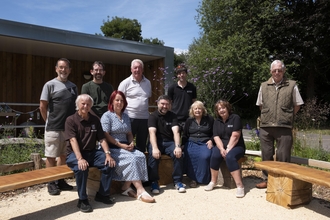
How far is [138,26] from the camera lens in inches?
1375

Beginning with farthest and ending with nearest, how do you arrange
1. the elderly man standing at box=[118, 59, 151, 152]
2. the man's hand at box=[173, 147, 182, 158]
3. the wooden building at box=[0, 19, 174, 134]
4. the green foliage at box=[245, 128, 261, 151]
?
the wooden building at box=[0, 19, 174, 134], the green foliage at box=[245, 128, 261, 151], the elderly man standing at box=[118, 59, 151, 152], the man's hand at box=[173, 147, 182, 158]

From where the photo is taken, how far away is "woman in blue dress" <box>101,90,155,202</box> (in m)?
3.81

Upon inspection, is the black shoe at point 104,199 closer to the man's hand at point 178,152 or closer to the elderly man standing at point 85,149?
the elderly man standing at point 85,149

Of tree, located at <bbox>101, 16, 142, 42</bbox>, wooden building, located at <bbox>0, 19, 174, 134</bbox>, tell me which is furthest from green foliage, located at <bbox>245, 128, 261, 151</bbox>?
tree, located at <bbox>101, 16, 142, 42</bbox>

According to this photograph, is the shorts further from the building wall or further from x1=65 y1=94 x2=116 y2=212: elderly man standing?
the building wall

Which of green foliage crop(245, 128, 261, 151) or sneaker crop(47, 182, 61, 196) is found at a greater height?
green foliage crop(245, 128, 261, 151)

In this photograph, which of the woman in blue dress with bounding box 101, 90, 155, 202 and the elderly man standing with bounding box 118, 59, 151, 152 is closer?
the woman in blue dress with bounding box 101, 90, 155, 202

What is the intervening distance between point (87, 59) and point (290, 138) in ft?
26.1

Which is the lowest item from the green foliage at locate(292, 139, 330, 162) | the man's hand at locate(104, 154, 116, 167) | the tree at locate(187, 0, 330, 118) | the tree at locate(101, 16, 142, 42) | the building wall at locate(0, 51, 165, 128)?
the green foliage at locate(292, 139, 330, 162)

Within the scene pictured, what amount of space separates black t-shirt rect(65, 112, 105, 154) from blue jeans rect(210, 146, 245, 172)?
1639mm

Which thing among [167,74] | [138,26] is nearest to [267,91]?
[167,74]

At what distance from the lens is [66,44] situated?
286 inches

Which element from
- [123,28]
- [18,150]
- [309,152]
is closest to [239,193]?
[309,152]

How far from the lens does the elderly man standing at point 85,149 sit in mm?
3436
